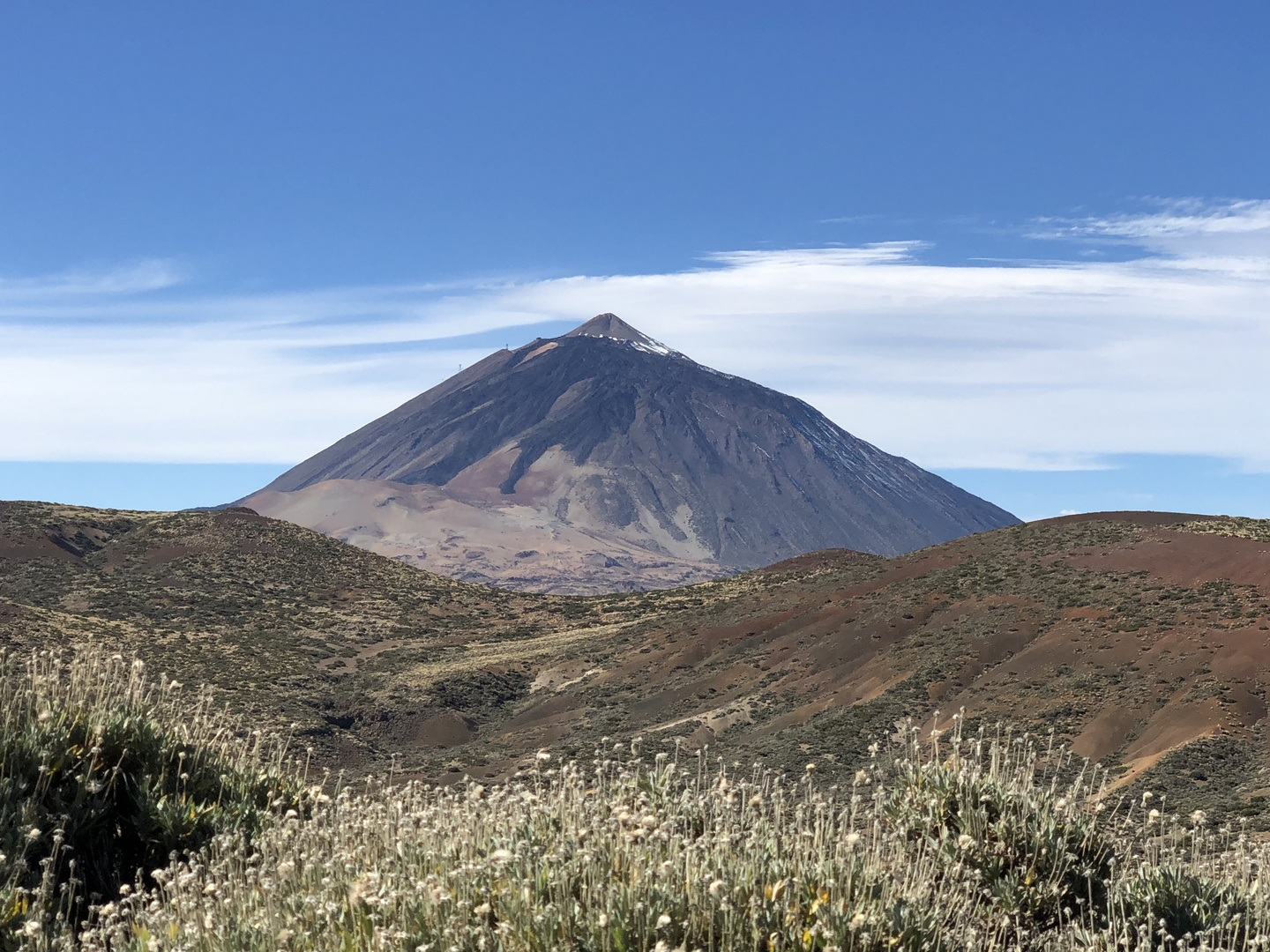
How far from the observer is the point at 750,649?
4750 cm

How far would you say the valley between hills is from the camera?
30797 mm

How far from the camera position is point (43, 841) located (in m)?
6.91

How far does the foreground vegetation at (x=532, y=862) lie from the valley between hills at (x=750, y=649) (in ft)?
42.1

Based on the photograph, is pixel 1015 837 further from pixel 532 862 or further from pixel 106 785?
pixel 106 785

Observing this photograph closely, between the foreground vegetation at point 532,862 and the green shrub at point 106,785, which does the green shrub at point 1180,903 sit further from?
the green shrub at point 106,785

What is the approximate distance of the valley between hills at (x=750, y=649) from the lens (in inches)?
1212

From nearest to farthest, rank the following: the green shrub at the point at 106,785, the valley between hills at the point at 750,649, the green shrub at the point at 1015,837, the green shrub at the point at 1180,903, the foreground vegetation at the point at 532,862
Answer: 1. the foreground vegetation at the point at 532,862
2. the green shrub at the point at 1180,903
3. the green shrub at the point at 106,785
4. the green shrub at the point at 1015,837
5. the valley between hills at the point at 750,649

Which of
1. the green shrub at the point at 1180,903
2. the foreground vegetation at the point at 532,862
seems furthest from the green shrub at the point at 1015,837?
the green shrub at the point at 1180,903

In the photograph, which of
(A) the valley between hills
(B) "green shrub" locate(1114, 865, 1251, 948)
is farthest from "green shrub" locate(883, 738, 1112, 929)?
(A) the valley between hills

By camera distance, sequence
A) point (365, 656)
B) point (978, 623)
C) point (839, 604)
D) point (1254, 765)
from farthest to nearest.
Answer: point (365, 656) < point (839, 604) < point (978, 623) < point (1254, 765)

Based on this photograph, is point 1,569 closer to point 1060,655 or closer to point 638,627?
point 638,627

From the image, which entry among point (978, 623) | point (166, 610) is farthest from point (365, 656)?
point (978, 623)

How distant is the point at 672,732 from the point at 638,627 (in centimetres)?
2097

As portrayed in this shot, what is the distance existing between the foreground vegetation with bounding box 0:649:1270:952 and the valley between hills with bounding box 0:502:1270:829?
42.1 feet
